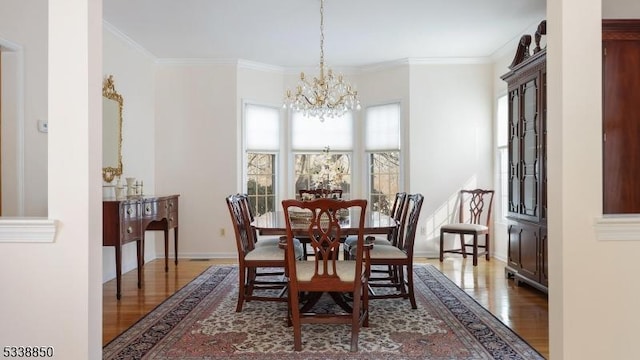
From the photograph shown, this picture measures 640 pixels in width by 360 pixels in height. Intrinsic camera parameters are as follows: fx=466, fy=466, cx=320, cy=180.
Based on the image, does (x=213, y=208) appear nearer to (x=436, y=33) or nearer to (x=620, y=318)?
(x=436, y=33)

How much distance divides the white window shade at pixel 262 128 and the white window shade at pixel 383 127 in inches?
54.9

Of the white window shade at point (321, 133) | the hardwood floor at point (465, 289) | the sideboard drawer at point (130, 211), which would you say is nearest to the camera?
the hardwood floor at point (465, 289)

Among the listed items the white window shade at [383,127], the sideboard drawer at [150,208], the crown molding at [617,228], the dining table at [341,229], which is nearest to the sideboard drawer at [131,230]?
the sideboard drawer at [150,208]

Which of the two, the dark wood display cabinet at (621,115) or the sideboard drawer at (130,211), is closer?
the dark wood display cabinet at (621,115)

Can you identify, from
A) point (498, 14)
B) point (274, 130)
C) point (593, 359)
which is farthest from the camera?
point (274, 130)

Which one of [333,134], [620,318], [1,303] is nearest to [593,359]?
[620,318]

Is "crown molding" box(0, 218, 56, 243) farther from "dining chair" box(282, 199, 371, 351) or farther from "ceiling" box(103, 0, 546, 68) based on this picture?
"ceiling" box(103, 0, 546, 68)

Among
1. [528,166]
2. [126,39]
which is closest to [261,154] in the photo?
[126,39]

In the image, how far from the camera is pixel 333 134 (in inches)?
284

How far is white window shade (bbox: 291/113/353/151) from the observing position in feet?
23.5

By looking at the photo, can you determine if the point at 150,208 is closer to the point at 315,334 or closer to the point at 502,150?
the point at 315,334

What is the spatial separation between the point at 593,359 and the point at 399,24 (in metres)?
4.03

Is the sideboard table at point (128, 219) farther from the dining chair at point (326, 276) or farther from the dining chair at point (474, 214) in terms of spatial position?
the dining chair at point (474, 214)

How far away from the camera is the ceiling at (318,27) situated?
468 centimetres
